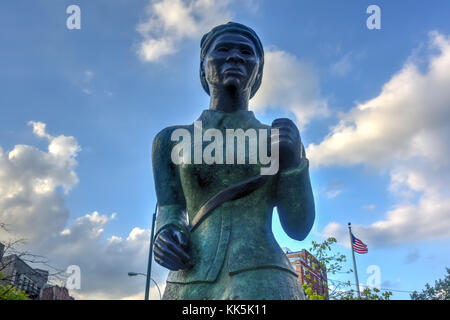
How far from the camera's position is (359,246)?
2144cm

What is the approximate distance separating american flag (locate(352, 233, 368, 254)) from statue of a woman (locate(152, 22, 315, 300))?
62.6ft

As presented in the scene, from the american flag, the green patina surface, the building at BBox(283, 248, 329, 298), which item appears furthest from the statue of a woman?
the american flag

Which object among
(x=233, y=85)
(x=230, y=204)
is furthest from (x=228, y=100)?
(x=230, y=204)

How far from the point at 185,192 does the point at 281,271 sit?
42.2 inches

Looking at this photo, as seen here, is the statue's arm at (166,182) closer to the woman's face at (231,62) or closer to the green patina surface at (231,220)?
the green patina surface at (231,220)

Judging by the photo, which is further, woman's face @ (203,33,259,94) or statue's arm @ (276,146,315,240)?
woman's face @ (203,33,259,94)

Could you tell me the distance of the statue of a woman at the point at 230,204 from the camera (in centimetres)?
275

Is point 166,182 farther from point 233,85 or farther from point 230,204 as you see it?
point 233,85

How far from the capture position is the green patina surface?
2.71 metres

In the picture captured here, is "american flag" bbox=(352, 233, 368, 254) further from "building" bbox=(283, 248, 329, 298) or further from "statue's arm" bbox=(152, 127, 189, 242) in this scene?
"statue's arm" bbox=(152, 127, 189, 242)

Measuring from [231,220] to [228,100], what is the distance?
125cm

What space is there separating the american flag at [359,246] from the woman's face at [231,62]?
19.4m
